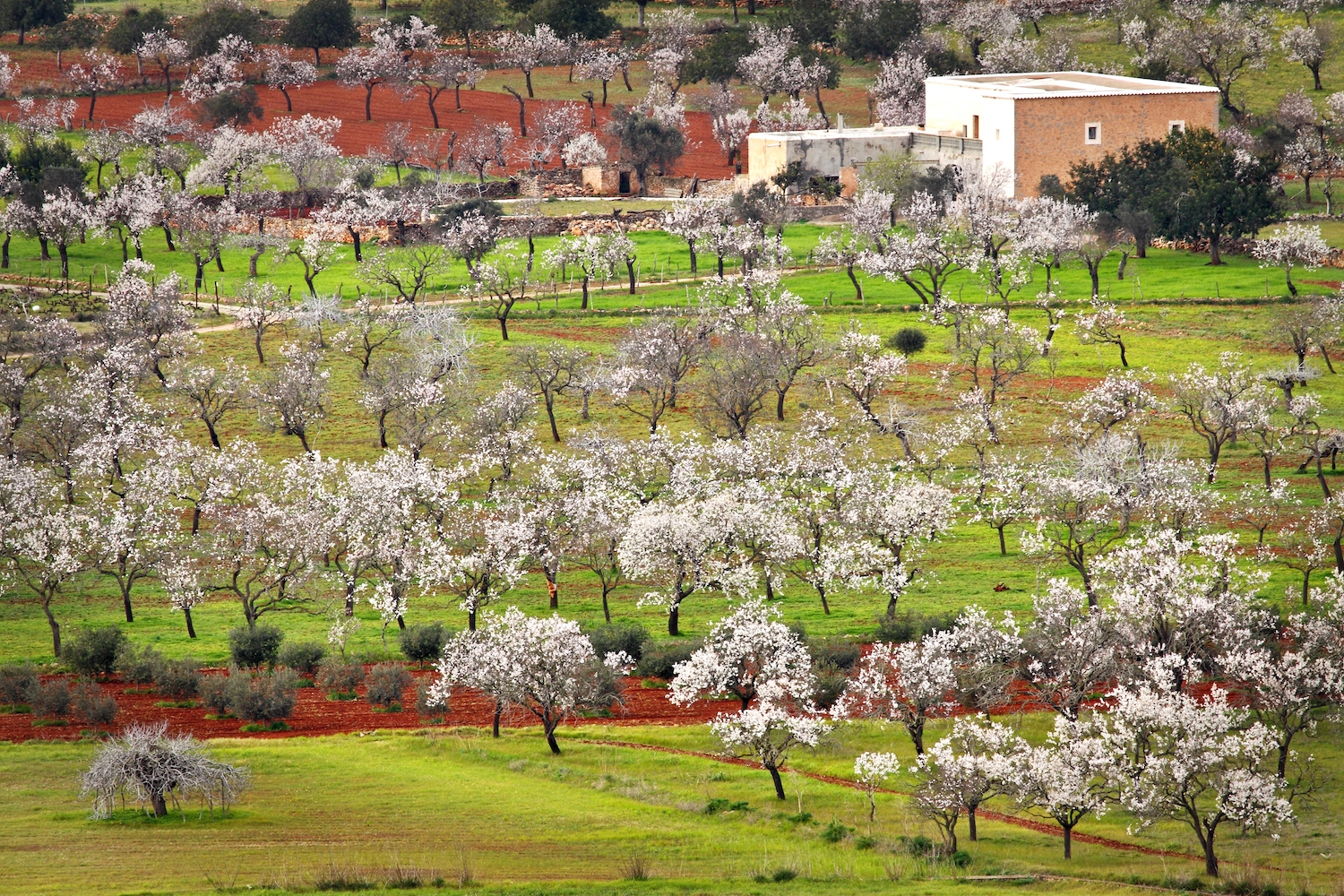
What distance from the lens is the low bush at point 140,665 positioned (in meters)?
53.5

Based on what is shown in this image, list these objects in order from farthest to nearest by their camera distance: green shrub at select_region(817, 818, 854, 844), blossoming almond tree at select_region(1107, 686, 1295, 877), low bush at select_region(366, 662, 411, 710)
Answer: low bush at select_region(366, 662, 411, 710)
green shrub at select_region(817, 818, 854, 844)
blossoming almond tree at select_region(1107, 686, 1295, 877)

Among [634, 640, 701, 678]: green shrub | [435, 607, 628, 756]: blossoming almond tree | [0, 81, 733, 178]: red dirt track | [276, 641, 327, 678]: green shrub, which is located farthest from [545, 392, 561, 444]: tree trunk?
[0, 81, 733, 178]: red dirt track

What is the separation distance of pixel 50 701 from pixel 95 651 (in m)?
4.17

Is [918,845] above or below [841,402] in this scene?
below

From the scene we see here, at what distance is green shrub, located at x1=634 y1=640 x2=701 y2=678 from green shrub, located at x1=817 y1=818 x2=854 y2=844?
1406 cm

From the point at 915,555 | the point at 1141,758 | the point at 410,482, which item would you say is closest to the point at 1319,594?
the point at 1141,758

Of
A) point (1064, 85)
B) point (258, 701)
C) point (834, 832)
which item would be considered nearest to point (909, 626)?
point (834, 832)

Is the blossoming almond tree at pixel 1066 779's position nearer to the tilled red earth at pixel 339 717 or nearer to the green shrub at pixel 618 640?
the tilled red earth at pixel 339 717

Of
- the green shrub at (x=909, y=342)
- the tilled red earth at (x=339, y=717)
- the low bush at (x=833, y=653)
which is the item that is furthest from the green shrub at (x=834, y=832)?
the green shrub at (x=909, y=342)

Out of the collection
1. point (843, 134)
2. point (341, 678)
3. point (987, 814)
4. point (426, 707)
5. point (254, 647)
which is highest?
point (843, 134)

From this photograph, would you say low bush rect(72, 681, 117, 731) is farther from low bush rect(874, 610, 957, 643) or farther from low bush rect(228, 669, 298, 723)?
low bush rect(874, 610, 957, 643)

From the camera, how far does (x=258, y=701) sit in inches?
1986

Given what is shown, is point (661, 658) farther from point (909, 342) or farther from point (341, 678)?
point (909, 342)

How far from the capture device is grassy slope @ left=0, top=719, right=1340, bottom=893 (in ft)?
122
